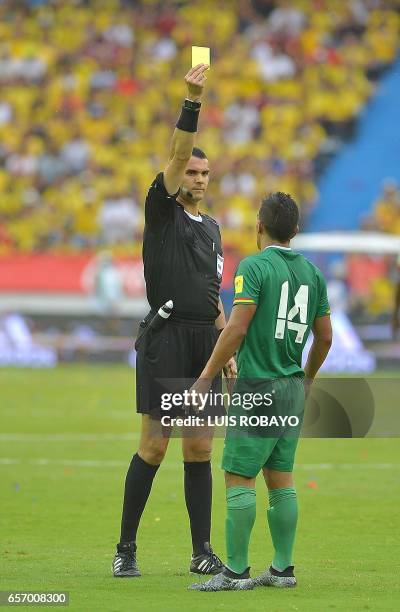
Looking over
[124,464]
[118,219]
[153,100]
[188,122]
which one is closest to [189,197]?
[188,122]

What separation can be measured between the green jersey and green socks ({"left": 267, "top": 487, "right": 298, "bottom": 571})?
63 centimetres

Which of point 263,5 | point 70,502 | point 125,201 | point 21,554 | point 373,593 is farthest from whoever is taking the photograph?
point 263,5

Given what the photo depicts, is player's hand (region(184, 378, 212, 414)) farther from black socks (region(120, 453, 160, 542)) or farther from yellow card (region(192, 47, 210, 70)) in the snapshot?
yellow card (region(192, 47, 210, 70))

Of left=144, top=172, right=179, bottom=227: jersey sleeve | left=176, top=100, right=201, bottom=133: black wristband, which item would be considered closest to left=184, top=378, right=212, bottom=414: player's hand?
left=144, top=172, right=179, bottom=227: jersey sleeve

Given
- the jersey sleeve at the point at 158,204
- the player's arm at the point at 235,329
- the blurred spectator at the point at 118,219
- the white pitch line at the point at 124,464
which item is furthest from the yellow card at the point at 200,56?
the blurred spectator at the point at 118,219

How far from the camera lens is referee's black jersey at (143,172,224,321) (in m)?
7.40

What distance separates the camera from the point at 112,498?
1065 centimetres

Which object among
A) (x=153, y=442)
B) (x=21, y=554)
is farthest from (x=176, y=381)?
(x=21, y=554)

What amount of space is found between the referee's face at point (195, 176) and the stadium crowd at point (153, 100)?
21229 mm

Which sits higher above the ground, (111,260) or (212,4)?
(212,4)

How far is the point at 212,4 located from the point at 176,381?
26.9 metres

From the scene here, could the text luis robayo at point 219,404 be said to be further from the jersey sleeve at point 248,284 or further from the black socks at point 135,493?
the jersey sleeve at point 248,284

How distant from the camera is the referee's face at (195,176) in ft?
24.6

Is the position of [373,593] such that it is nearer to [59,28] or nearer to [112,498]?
[112,498]
